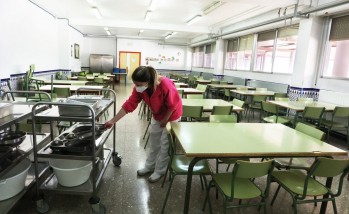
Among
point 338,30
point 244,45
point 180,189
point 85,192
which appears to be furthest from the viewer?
point 244,45

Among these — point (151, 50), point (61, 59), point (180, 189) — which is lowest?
point (180, 189)

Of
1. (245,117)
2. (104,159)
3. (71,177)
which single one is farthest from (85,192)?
(245,117)

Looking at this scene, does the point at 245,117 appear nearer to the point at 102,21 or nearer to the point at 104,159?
the point at 104,159

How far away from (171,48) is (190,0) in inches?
362

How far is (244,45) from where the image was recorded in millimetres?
9211

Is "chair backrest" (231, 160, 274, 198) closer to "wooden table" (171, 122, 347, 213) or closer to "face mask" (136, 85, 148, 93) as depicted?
"wooden table" (171, 122, 347, 213)

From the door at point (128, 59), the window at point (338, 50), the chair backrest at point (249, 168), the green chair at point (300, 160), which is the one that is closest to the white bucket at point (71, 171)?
the chair backrest at point (249, 168)

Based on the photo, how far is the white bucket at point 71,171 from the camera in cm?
211

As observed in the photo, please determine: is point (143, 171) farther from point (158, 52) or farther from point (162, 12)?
point (158, 52)

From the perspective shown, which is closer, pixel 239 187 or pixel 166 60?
pixel 239 187

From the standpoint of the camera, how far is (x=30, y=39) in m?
6.67

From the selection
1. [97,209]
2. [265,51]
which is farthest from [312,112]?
[265,51]

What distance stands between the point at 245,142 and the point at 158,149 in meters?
1.15

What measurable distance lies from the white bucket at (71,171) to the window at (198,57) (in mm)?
12516
